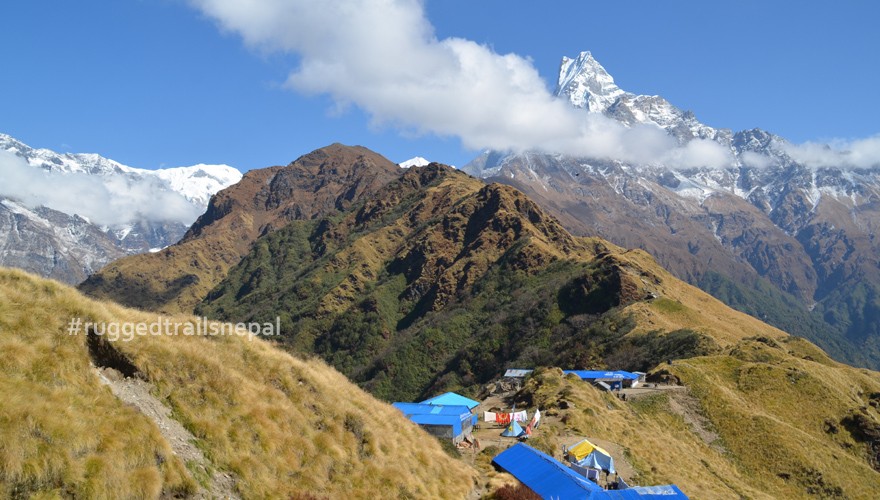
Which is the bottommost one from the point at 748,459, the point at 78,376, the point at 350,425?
the point at 748,459

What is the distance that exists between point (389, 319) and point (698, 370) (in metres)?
136

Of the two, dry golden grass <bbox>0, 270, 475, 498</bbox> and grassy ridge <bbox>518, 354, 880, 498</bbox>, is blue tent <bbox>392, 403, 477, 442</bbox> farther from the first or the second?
dry golden grass <bbox>0, 270, 475, 498</bbox>

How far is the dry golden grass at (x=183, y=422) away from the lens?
471 inches

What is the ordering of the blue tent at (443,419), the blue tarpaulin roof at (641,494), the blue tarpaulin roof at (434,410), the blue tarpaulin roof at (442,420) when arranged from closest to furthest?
the blue tarpaulin roof at (641,494) < the blue tent at (443,419) < the blue tarpaulin roof at (442,420) < the blue tarpaulin roof at (434,410)

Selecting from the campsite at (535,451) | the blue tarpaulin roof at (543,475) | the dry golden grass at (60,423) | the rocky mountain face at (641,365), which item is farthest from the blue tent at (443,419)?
the dry golden grass at (60,423)

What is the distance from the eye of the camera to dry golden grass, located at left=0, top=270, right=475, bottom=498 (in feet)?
39.2

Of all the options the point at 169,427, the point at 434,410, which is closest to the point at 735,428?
the point at 434,410

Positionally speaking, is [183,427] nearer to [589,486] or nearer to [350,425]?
[350,425]

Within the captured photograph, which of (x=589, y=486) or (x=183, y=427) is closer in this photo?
(x=183, y=427)

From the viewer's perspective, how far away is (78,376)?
47.1 feet

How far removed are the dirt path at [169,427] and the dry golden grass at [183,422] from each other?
27 cm

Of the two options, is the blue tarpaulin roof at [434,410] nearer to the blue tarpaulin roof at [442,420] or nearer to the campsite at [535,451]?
the campsite at [535,451]

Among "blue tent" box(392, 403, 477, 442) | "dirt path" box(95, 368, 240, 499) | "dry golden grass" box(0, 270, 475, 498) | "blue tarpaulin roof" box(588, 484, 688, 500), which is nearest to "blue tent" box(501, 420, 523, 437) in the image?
"blue tent" box(392, 403, 477, 442)

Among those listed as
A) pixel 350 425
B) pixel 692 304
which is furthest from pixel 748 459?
pixel 692 304
